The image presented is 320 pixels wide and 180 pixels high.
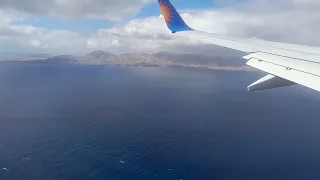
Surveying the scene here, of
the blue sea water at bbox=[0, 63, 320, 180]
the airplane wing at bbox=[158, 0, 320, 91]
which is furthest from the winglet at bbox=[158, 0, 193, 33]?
the blue sea water at bbox=[0, 63, 320, 180]

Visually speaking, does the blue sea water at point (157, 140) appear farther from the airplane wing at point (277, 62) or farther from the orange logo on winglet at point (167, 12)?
the airplane wing at point (277, 62)

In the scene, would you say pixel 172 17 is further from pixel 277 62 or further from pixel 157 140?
pixel 157 140

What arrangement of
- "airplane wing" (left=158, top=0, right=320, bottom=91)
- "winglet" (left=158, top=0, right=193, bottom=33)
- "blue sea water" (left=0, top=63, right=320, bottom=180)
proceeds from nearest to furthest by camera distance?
"airplane wing" (left=158, top=0, right=320, bottom=91)
"winglet" (left=158, top=0, right=193, bottom=33)
"blue sea water" (left=0, top=63, right=320, bottom=180)

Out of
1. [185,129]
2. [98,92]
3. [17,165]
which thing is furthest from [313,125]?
[98,92]

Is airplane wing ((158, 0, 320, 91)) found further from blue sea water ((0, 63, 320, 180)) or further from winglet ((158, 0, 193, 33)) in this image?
blue sea water ((0, 63, 320, 180))

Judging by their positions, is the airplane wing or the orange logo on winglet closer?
the airplane wing

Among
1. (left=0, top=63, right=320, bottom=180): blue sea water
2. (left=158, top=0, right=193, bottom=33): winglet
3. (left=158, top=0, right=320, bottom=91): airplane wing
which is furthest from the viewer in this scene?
(left=0, top=63, right=320, bottom=180): blue sea water

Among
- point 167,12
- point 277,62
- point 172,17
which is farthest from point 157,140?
point 277,62
